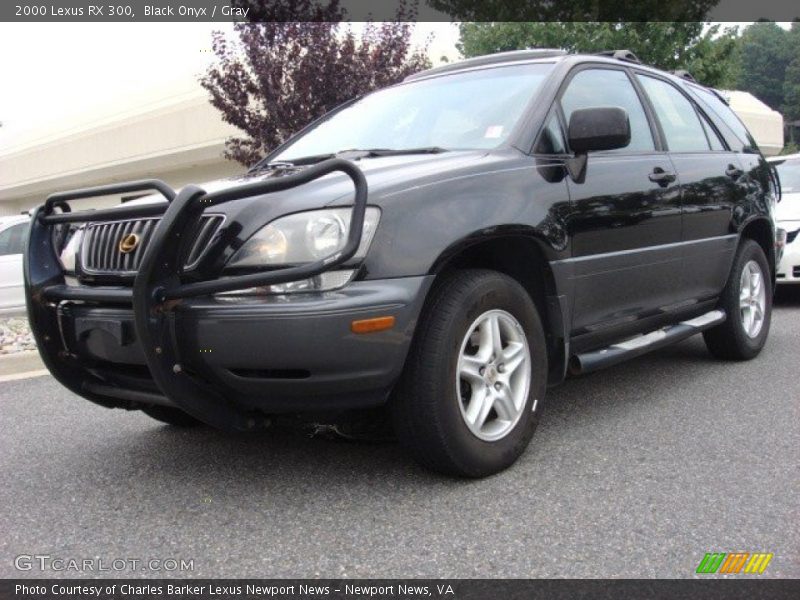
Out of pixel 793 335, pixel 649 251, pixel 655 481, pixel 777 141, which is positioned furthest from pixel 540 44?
pixel 777 141

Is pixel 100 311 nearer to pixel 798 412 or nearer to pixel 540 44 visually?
pixel 798 412

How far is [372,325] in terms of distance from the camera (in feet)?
8.76

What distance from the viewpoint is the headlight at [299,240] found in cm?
268

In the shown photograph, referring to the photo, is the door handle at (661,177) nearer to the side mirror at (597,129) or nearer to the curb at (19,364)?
the side mirror at (597,129)

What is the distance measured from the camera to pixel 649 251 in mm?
4031

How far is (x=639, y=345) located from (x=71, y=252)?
2.72m

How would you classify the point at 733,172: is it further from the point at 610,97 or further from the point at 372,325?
the point at 372,325

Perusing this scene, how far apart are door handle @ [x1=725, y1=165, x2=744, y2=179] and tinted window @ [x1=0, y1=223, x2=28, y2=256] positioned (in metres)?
8.88

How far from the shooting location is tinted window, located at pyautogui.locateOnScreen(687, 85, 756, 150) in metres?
5.33

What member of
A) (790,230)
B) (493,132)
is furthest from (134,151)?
(493,132)

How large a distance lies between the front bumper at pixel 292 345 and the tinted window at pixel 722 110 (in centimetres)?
344

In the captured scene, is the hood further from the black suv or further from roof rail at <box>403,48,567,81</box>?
roof rail at <box>403,48,567,81</box>

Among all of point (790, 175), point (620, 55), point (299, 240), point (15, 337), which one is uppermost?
point (620, 55)

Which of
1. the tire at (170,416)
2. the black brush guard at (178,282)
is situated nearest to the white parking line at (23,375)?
the tire at (170,416)
